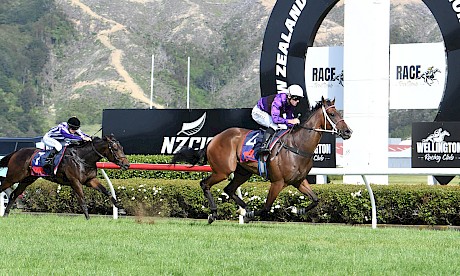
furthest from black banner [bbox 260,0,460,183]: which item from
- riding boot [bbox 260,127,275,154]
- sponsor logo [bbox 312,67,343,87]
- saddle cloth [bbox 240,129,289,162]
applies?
riding boot [bbox 260,127,275,154]

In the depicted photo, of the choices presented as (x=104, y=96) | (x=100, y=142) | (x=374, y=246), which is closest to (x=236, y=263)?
(x=374, y=246)

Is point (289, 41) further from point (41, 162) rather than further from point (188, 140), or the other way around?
point (41, 162)

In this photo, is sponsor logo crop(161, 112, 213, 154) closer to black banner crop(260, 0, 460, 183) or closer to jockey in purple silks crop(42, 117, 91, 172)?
black banner crop(260, 0, 460, 183)

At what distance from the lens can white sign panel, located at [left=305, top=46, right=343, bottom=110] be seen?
1477 centimetres

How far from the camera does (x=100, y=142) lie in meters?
11.4

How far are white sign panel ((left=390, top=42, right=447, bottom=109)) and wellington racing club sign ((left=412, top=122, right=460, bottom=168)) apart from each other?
4.46 ft

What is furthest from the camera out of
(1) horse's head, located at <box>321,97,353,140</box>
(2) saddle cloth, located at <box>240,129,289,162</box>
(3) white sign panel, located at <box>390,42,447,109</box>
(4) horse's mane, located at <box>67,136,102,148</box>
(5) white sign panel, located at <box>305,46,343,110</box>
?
(5) white sign panel, located at <box>305,46,343,110</box>

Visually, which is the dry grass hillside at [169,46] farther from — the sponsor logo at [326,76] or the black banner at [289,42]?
the black banner at [289,42]

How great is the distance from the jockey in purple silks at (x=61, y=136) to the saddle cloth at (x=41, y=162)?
0.21 feet

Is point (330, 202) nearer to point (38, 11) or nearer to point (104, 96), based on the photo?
point (104, 96)

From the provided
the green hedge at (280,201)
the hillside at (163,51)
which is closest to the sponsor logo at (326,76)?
the green hedge at (280,201)

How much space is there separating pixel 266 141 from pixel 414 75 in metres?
5.29

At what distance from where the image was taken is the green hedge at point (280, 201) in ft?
36.9

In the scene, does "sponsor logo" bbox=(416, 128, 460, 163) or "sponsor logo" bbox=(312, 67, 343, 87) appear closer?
"sponsor logo" bbox=(416, 128, 460, 163)
